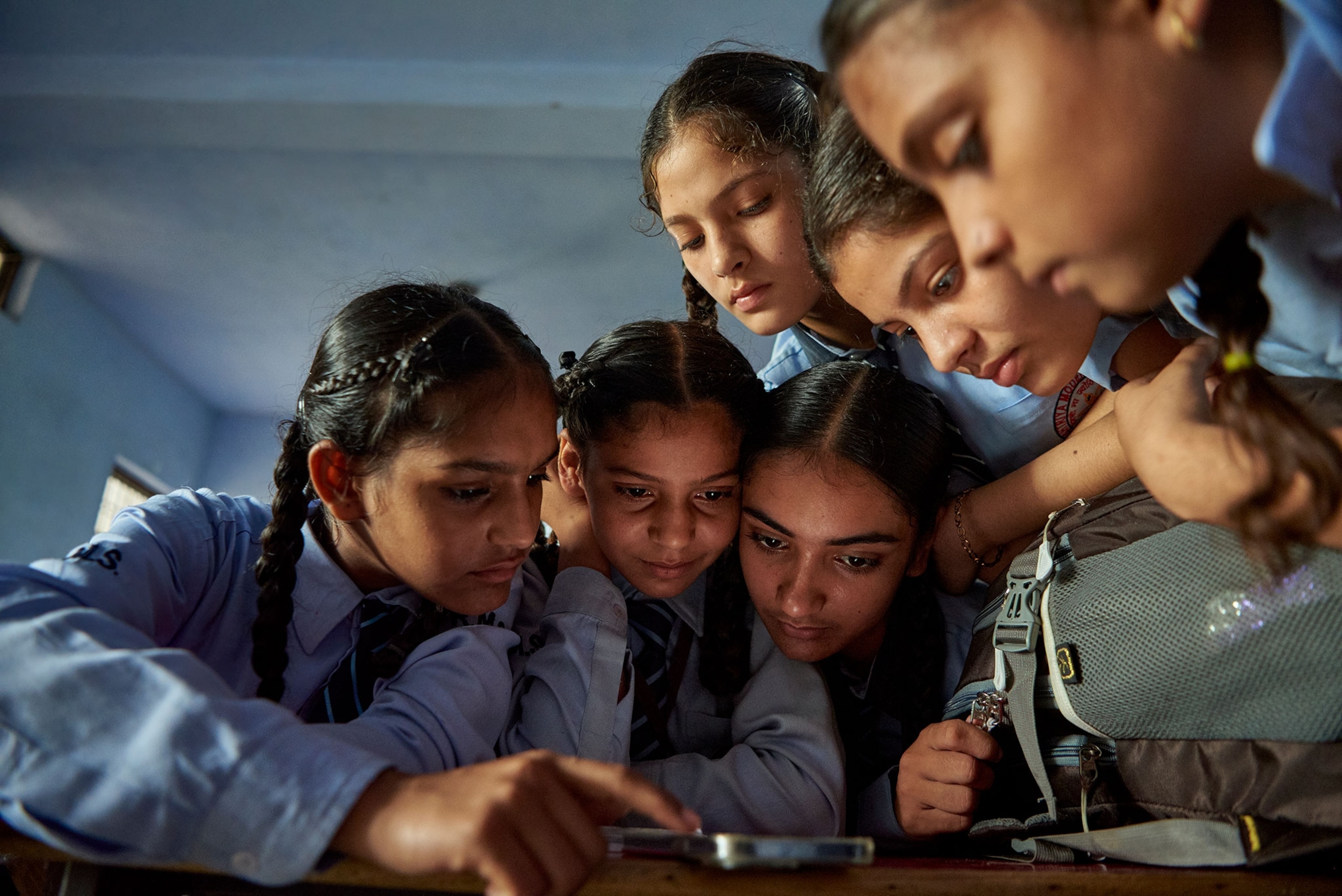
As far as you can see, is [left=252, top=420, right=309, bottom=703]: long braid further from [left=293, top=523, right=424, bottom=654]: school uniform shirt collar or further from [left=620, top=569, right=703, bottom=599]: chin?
[left=620, top=569, right=703, bottom=599]: chin

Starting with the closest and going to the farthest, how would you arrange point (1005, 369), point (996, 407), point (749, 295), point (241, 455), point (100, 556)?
1. point (100, 556)
2. point (1005, 369)
3. point (996, 407)
4. point (749, 295)
5. point (241, 455)

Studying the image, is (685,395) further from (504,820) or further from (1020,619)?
(504,820)

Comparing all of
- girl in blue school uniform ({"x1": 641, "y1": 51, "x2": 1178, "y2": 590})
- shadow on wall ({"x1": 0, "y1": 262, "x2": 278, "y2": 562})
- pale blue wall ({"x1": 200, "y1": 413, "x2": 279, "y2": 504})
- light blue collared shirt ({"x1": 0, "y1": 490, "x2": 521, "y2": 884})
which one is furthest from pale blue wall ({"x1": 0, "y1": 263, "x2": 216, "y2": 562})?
light blue collared shirt ({"x1": 0, "y1": 490, "x2": 521, "y2": 884})

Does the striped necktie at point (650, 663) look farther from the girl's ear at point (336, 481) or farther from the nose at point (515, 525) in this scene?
the girl's ear at point (336, 481)

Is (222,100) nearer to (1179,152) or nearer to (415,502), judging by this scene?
(415,502)

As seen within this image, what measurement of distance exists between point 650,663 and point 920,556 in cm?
39

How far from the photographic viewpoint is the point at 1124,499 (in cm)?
95

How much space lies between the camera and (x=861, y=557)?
1244 mm

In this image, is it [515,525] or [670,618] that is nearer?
[515,525]

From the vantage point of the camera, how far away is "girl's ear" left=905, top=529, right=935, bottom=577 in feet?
4.26

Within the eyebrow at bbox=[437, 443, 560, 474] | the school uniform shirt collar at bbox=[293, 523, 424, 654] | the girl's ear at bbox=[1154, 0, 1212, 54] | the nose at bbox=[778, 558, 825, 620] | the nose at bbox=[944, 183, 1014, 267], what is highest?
the girl's ear at bbox=[1154, 0, 1212, 54]

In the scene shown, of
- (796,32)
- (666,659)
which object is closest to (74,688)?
(666,659)

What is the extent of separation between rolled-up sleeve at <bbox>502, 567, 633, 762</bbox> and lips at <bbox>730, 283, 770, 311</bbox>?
53 cm

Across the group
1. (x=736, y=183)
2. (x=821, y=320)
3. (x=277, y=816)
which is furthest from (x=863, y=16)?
(x=821, y=320)
